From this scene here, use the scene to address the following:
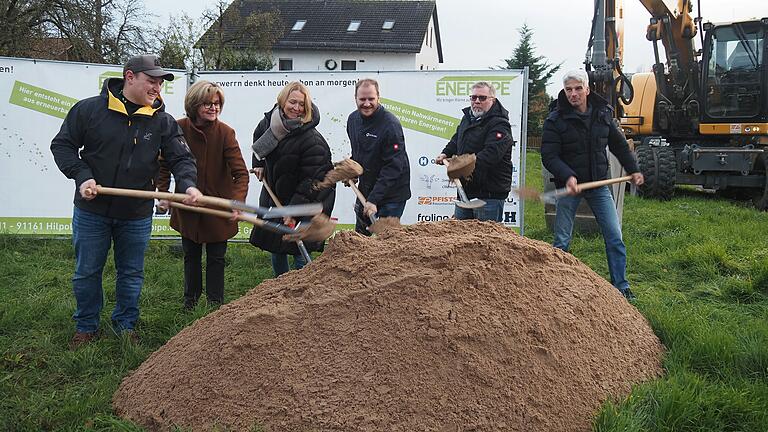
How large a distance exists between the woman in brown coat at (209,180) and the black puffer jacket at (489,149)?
6.15ft

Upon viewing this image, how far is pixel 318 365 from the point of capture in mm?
3076

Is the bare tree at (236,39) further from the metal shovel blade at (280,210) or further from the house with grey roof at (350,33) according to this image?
the metal shovel blade at (280,210)

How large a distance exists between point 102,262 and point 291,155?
150cm

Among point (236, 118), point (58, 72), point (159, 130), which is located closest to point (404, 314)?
point (159, 130)

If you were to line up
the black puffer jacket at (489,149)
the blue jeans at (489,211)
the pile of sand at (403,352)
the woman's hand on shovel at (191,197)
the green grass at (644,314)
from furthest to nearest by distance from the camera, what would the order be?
the blue jeans at (489,211), the black puffer jacket at (489,149), the woman's hand on shovel at (191,197), the green grass at (644,314), the pile of sand at (403,352)

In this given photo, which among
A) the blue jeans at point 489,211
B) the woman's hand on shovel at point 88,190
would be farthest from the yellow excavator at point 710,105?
the woman's hand on shovel at point 88,190

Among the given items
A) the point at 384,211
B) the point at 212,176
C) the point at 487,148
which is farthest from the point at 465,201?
the point at 212,176

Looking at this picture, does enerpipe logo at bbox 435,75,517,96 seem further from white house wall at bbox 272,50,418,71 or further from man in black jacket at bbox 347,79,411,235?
white house wall at bbox 272,50,418,71

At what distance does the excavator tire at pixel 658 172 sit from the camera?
39.5 ft

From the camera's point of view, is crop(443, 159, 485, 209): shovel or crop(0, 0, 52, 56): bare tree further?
crop(0, 0, 52, 56): bare tree

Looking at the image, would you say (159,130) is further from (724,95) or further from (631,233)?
(724,95)

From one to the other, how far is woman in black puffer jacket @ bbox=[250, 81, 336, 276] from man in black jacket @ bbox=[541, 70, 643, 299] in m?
A: 1.90

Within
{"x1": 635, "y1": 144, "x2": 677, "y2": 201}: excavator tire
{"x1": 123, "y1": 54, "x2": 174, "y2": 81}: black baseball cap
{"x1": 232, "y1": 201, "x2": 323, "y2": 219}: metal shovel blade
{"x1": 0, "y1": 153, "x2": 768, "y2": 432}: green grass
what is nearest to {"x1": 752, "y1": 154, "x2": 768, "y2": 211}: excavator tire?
{"x1": 635, "y1": 144, "x2": 677, "y2": 201}: excavator tire

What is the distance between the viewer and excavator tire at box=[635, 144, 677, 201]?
39.5 feet
